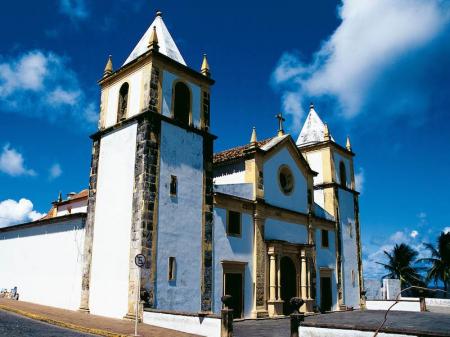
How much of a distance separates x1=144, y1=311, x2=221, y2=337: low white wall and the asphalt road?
3.55m

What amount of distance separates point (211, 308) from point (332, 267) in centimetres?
1173

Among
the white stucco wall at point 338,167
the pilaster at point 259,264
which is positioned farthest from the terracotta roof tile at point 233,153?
the white stucco wall at point 338,167

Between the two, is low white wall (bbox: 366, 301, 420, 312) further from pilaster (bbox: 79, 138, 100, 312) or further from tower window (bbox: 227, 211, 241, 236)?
pilaster (bbox: 79, 138, 100, 312)

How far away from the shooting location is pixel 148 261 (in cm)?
1695

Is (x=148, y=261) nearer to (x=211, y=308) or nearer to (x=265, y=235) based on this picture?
(x=211, y=308)

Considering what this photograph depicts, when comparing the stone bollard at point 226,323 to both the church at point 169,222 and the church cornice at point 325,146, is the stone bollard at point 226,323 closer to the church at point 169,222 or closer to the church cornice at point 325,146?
the church at point 169,222

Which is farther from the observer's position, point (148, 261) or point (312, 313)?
point (312, 313)

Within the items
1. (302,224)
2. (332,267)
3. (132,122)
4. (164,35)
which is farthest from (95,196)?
(332,267)

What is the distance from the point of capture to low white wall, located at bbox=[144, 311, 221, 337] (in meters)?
14.0

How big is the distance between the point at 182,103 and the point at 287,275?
437 inches

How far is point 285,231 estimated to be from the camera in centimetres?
2467

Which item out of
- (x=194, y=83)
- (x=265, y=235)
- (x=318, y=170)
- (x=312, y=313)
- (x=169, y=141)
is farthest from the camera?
(x=318, y=170)

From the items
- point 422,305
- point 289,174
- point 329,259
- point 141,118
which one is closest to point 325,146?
point 289,174

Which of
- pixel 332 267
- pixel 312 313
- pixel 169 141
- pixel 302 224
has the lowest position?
pixel 312 313
